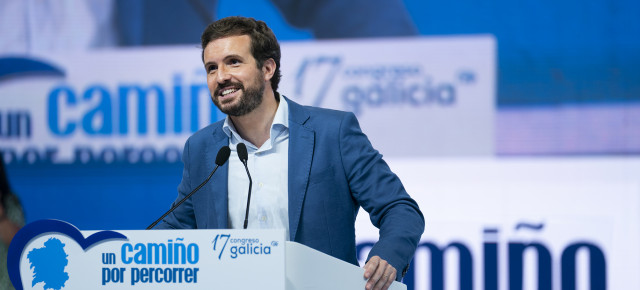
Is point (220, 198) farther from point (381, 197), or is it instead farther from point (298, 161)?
point (381, 197)

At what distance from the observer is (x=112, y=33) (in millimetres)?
4422

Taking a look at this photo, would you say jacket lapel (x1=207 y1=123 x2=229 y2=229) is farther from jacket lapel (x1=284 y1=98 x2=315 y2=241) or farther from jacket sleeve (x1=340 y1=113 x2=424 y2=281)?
jacket sleeve (x1=340 y1=113 x2=424 y2=281)

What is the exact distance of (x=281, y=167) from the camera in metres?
2.18

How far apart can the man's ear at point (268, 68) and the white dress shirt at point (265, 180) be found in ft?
0.35

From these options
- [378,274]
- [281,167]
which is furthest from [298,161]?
[378,274]

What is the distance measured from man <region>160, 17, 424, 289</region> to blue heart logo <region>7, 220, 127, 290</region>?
1.83 ft

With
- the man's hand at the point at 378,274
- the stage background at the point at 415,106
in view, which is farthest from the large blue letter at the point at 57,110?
the man's hand at the point at 378,274

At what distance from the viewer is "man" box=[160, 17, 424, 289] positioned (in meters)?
2.10

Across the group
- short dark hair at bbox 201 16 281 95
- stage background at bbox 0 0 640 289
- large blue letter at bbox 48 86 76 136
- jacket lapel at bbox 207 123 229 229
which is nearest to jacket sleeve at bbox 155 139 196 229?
jacket lapel at bbox 207 123 229 229

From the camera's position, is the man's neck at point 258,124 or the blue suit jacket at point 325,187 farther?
the man's neck at point 258,124

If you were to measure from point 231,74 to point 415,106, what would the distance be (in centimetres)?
222

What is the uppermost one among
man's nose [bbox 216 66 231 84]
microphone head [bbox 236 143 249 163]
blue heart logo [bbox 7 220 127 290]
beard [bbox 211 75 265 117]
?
man's nose [bbox 216 66 231 84]

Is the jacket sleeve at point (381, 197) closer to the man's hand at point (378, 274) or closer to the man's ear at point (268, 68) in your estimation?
the man's hand at point (378, 274)

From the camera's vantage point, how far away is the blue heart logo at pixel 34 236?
1606 millimetres
